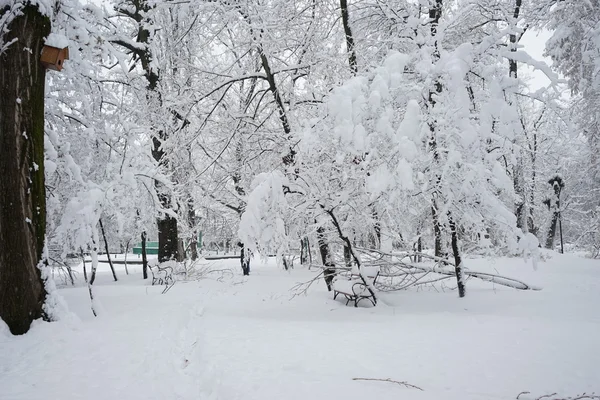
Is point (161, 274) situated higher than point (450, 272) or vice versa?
point (450, 272)

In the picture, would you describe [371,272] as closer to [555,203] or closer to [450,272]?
[450,272]

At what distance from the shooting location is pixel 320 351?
13.1ft

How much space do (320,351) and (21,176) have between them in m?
4.11

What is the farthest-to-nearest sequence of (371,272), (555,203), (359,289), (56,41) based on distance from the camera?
(555,203) < (371,272) < (359,289) < (56,41)

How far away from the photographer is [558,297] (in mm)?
6367

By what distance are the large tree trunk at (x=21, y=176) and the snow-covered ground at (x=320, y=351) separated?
0.37 metres

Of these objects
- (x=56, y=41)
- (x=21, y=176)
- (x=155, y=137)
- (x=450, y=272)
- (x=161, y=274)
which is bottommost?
(x=161, y=274)

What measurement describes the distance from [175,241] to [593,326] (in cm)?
1027

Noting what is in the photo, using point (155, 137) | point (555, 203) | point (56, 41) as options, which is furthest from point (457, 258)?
point (555, 203)

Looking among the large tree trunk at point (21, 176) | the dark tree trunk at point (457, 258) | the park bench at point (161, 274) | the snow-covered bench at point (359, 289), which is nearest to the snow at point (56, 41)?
the large tree trunk at point (21, 176)

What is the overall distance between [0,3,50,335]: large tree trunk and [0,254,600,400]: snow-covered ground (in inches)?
14.5

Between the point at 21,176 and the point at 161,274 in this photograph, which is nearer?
the point at 21,176

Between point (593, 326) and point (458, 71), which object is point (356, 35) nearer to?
point (458, 71)

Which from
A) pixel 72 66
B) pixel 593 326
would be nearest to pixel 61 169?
pixel 72 66
